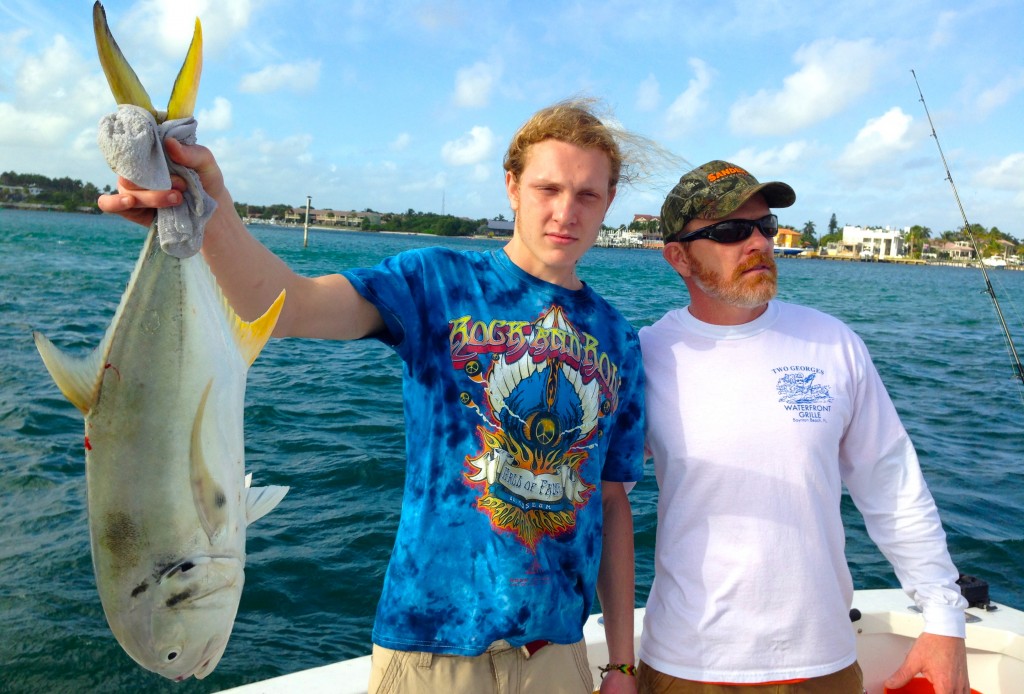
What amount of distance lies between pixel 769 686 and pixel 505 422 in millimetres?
1183

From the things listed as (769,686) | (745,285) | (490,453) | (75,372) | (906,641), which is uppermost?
(745,285)

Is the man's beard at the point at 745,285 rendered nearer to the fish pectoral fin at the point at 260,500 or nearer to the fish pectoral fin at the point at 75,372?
the fish pectoral fin at the point at 260,500

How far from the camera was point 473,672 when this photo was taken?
6.30 feet

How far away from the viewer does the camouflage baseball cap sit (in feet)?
8.16

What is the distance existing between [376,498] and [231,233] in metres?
6.55

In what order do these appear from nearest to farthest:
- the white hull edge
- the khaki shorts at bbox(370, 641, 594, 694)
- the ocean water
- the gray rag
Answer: the gray rag < the khaki shorts at bbox(370, 641, 594, 694) < the white hull edge < the ocean water

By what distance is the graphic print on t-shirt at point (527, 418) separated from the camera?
199cm

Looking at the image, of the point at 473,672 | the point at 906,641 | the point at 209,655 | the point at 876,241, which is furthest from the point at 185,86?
the point at 876,241

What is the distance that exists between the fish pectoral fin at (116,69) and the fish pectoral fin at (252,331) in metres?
0.43

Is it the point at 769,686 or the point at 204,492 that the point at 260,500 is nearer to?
the point at 204,492

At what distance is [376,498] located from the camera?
7805mm

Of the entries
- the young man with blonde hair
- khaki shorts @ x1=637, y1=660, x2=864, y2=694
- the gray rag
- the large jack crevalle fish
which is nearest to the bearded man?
khaki shorts @ x1=637, y1=660, x2=864, y2=694

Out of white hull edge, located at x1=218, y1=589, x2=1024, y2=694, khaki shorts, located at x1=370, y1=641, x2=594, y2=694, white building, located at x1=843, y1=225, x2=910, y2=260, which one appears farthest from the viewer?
white building, located at x1=843, y1=225, x2=910, y2=260

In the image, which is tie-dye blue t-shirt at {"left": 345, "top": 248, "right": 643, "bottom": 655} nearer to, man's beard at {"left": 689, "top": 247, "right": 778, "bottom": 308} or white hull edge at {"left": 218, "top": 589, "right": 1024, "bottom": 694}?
man's beard at {"left": 689, "top": 247, "right": 778, "bottom": 308}
